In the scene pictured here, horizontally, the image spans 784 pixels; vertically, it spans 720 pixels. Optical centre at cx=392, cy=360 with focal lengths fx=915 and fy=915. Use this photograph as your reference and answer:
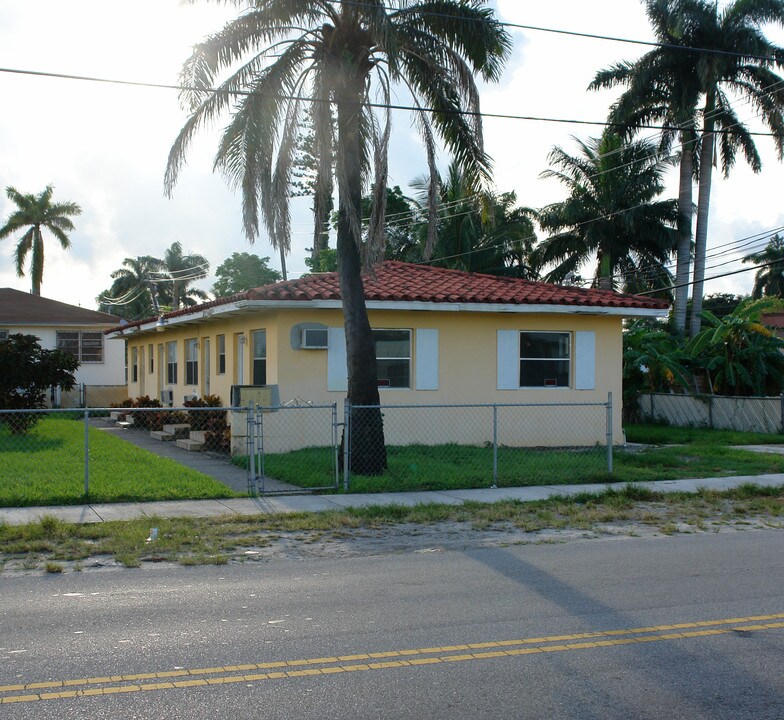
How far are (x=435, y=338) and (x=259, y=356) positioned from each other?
389 cm

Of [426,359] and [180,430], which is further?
[180,430]

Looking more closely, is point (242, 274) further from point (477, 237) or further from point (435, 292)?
point (435, 292)

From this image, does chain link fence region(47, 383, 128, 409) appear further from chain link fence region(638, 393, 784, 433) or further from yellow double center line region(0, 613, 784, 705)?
yellow double center line region(0, 613, 784, 705)

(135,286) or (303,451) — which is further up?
(135,286)

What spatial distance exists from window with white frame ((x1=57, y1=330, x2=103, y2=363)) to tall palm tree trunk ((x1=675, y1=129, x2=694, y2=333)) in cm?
2391

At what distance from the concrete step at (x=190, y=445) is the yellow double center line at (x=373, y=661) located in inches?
569

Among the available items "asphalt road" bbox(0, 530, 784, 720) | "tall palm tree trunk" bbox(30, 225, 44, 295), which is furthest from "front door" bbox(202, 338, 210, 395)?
"tall palm tree trunk" bbox(30, 225, 44, 295)

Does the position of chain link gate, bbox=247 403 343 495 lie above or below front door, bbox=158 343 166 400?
below

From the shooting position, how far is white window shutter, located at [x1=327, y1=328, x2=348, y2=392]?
747 inches

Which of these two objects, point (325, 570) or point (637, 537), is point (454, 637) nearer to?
point (325, 570)

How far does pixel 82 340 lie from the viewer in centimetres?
3853

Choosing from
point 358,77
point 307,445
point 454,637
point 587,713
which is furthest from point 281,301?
point 587,713

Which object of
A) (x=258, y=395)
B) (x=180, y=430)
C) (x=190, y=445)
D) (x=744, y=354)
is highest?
(x=744, y=354)

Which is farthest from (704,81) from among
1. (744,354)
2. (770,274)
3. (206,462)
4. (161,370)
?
(770,274)
